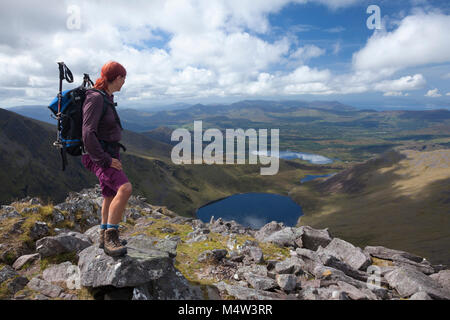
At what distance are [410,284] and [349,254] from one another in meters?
4.21

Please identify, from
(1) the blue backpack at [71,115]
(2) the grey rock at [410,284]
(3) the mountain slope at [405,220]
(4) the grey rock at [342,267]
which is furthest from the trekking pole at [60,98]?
(3) the mountain slope at [405,220]

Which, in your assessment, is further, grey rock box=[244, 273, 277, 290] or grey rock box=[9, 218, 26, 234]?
grey rock box=[9, 218, 26, 234]

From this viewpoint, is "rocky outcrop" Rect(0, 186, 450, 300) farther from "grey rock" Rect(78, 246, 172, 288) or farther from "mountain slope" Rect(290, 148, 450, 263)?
"mountain slope" Rect(290, 148, 450, 263)

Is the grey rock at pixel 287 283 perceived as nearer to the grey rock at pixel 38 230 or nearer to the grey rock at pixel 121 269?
the grey rock at pixel 121 269

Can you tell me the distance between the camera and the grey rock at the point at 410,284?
1018 centimetres

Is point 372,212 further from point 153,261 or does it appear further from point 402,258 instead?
point 153,261

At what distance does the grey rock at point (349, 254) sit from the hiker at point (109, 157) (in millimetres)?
12892

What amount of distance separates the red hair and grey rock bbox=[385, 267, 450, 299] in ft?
48.3

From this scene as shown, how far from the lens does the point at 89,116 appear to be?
707 cm

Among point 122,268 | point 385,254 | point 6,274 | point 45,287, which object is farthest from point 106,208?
point 385,254

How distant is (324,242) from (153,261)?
1345 cm

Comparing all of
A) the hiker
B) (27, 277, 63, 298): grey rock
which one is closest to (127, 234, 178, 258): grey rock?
the hiker

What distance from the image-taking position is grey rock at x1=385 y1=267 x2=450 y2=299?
401 inches
